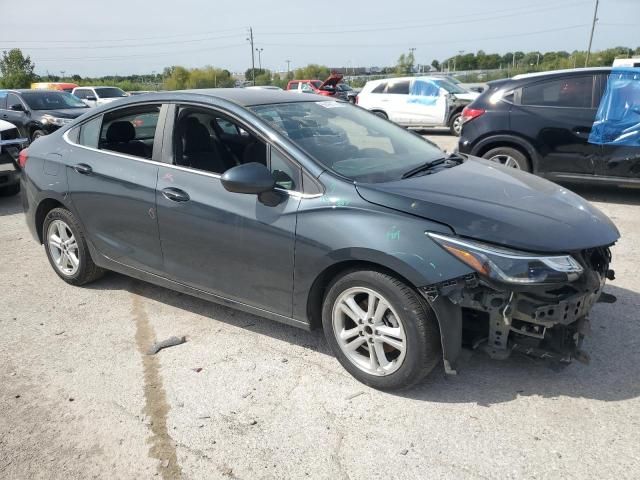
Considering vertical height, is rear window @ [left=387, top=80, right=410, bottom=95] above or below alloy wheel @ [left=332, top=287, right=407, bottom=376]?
above

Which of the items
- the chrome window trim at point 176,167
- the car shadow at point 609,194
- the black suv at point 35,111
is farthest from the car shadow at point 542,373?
the black suv at point 35,111

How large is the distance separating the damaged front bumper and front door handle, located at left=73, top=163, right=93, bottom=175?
282 centimetres

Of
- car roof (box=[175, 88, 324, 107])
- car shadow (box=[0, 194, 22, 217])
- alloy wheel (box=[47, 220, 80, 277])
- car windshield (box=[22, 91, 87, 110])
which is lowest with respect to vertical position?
car shadow (box=[0, 194, 22, 217])

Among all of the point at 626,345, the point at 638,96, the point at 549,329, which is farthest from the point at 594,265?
the point at 638,96

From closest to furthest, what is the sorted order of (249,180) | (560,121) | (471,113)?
(249,180) < (560,121) < (471,113)

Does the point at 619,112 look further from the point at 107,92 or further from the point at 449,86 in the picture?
the point at 107,92

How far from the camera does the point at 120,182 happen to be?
3.96 meters

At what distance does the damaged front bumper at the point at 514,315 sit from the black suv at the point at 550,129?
439 centimetres

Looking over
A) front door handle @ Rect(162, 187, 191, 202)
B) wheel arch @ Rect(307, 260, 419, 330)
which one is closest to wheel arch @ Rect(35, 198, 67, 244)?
front door handle @ Rect(162, 187, 191, 202)

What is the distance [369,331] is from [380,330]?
76 mm

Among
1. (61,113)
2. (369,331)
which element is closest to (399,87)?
(61,113)

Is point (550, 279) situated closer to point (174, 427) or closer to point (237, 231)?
point (237, 231)

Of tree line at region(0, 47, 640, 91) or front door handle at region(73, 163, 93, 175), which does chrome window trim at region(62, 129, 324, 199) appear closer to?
front door handle at region(73, 163, 93, 175)

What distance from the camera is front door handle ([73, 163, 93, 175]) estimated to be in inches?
165
